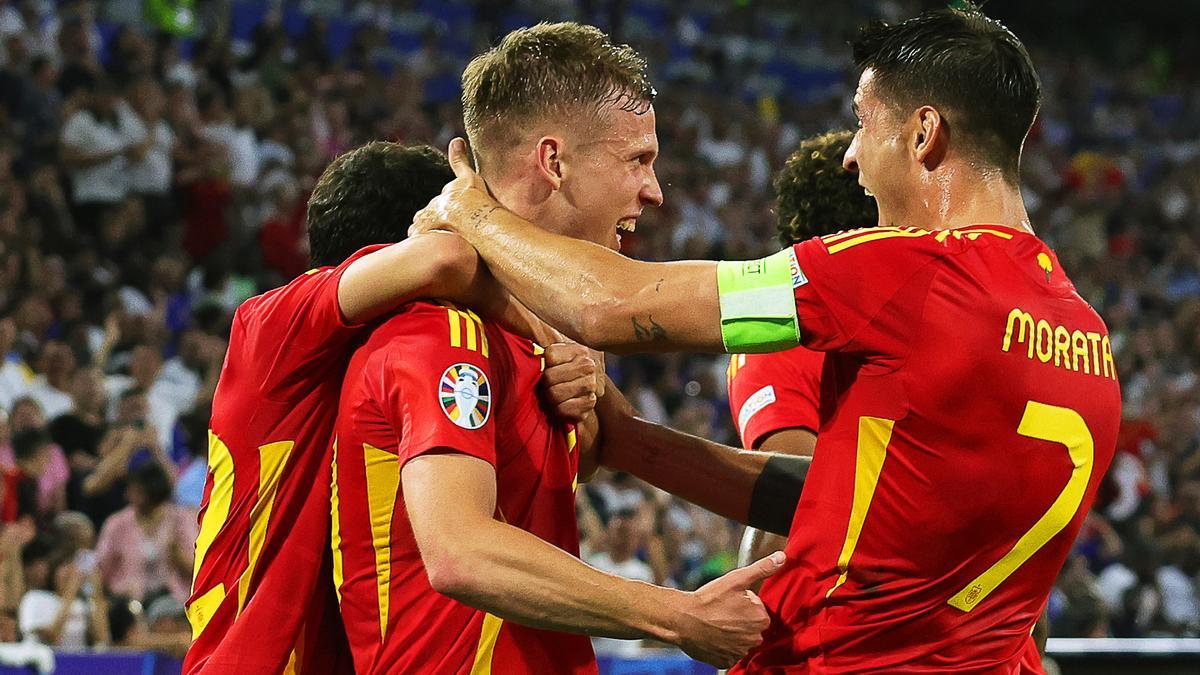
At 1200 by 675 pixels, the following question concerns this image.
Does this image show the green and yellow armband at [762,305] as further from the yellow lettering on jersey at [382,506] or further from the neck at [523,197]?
the yellow lettering on jersey at [382,506]

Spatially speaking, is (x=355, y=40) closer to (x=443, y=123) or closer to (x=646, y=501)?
(x=443, y=123)

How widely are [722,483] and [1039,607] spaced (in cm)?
96

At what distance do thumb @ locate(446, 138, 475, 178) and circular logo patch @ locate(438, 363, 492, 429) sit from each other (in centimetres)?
58

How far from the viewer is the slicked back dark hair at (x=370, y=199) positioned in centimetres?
345

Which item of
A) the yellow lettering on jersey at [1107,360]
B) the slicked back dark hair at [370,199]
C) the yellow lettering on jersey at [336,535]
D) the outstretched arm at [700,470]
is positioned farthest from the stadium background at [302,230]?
the yellow lettering on jersey at [1107,360]

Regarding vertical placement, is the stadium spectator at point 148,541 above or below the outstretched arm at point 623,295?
below

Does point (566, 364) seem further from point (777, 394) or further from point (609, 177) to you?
point (777, 394)

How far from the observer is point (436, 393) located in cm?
276

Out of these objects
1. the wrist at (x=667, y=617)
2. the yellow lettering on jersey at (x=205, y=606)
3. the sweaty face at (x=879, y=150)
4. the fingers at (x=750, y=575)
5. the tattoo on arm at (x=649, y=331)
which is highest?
the sweaty face at (x=879, y=150)

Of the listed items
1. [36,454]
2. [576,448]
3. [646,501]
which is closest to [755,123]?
[646,501]

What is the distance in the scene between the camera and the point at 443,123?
46.0ft

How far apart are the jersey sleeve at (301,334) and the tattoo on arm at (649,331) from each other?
562mm

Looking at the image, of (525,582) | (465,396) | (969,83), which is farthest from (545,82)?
(525,582)

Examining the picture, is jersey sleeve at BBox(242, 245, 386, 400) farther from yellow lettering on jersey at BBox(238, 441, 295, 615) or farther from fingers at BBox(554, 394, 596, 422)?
fingers at BBox(554, 394, 596, 422)
